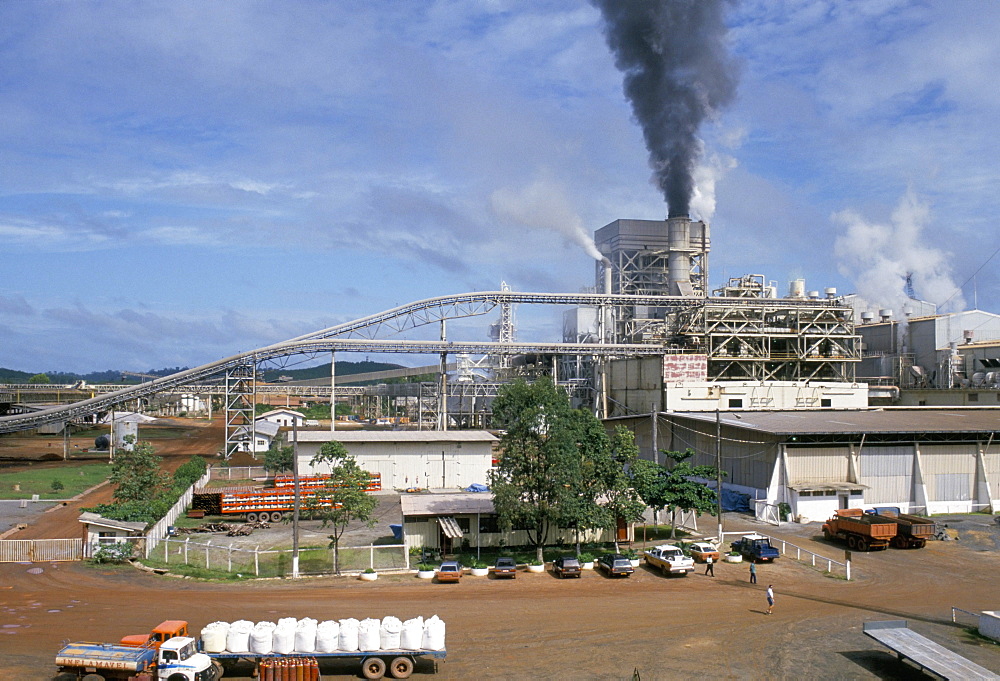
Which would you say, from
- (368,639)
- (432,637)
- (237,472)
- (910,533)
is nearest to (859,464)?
(910,533)

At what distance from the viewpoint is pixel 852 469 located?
50.6 meters

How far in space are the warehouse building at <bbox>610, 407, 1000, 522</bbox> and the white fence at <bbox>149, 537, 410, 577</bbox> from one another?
23529 mm

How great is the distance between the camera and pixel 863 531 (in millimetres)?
41312

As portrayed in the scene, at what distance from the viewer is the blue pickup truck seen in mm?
37812

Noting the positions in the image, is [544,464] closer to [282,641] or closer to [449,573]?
[449,573]

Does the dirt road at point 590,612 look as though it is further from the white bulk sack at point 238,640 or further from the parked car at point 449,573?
the white bulk sack at point 238,640

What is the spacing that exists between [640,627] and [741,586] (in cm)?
848

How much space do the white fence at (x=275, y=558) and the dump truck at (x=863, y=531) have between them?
24438 mm

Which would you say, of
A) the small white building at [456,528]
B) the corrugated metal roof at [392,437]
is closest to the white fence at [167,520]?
the corrugated metal roof at [392,437]

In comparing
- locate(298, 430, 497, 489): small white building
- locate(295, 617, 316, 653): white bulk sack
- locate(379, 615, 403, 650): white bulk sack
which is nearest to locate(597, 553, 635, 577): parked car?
locate(379, 615, 403, 650): white bulk sack

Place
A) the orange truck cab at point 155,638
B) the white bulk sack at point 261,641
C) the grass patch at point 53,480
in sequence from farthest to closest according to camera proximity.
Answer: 1. the grass patch at point 53,480
2. the orange truck cab at point 155,638
3. the white bulk sack at point 261,641

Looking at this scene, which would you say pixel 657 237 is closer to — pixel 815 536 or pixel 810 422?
pixel 810 422

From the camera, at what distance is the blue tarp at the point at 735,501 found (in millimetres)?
51781

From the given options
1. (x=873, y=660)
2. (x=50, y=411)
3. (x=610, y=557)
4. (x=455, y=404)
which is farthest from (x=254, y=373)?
(x=873, y=660)
